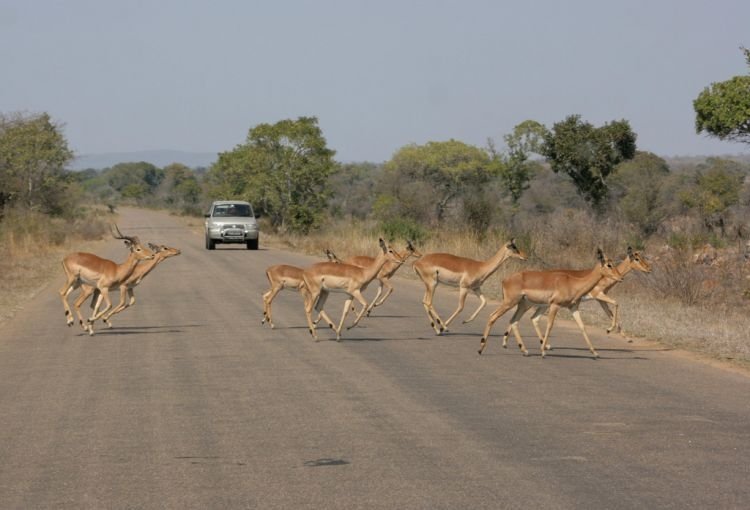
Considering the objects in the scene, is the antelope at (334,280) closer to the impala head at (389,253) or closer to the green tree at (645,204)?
the impala head at (389,253)

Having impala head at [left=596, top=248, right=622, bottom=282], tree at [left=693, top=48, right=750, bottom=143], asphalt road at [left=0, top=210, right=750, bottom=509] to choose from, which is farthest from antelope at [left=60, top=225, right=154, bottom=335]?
tree at [left=693, top=48, right=750, bottom=143]

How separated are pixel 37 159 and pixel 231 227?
22149mm

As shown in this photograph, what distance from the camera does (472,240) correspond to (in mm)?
34375

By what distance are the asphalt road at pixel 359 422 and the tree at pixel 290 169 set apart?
41.6 m

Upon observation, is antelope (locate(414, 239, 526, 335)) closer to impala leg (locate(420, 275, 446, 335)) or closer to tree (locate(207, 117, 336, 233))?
impala leg (locate(420, 275, 446, 335))

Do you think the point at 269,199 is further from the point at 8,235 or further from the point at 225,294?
the point at 225,294

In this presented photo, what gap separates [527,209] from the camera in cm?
6831

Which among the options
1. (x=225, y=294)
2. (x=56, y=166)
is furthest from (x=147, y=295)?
(x=56, y=166)

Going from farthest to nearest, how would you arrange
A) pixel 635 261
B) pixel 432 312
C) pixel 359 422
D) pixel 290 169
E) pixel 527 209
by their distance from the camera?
pixel 527 209 < pixel 290 169 < pixel 432 312 < pixel 635 261 < pixel 359 422

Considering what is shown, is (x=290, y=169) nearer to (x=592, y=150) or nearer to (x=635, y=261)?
(x=592, y=150)

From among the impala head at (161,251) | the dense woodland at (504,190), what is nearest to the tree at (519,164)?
the dense woodland at (504,190)

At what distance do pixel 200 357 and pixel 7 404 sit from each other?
138 inches

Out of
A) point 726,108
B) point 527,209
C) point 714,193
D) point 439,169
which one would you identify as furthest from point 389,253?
point 439,169

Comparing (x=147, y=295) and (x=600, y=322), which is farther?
(x=147, y=295)
